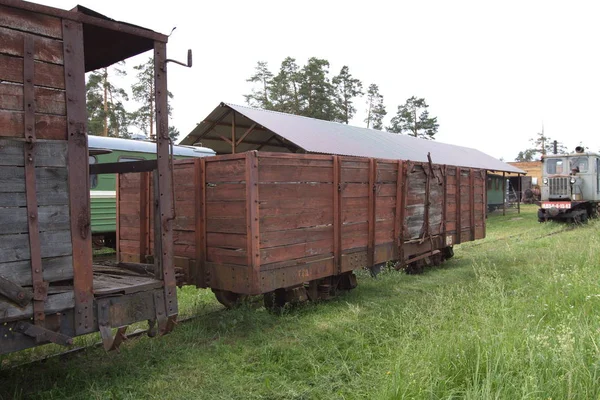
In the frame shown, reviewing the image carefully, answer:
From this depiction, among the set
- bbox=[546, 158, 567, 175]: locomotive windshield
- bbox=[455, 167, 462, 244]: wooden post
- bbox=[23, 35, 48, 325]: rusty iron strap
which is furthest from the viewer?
bbox=[546, 158, 567, 175]: locomotive windshield

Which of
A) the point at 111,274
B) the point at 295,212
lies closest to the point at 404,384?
the point at 295,212

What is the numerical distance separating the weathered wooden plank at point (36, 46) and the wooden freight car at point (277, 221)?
88.4 inches

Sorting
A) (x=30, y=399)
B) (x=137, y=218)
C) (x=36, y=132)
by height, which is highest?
(x=36, y=132)

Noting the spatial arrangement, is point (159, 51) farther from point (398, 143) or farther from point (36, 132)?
point (398, 143)

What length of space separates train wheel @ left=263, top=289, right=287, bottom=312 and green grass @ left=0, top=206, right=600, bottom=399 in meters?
0.16

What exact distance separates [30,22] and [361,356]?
3.95 metres

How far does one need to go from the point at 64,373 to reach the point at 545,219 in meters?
20.3

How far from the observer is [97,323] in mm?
3553

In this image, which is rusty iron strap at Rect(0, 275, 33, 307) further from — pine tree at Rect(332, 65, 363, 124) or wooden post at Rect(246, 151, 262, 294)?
pine tree at Rect(332, 65, 363, 124)

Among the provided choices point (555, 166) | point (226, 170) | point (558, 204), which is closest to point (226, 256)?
point (226, 170)

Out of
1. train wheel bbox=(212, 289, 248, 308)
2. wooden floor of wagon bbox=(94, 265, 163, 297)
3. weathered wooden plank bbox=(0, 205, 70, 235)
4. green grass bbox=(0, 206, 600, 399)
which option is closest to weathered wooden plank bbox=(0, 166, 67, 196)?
weathered wooden plank bbox=(0, 205, 70, 235)

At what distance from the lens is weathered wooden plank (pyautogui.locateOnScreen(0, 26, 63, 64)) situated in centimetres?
304

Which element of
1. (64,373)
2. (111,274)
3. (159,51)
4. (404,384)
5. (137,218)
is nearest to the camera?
(404,384)

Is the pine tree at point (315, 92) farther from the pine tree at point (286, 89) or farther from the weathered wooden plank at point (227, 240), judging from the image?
the weathered wooden plank at point (227, 240)
